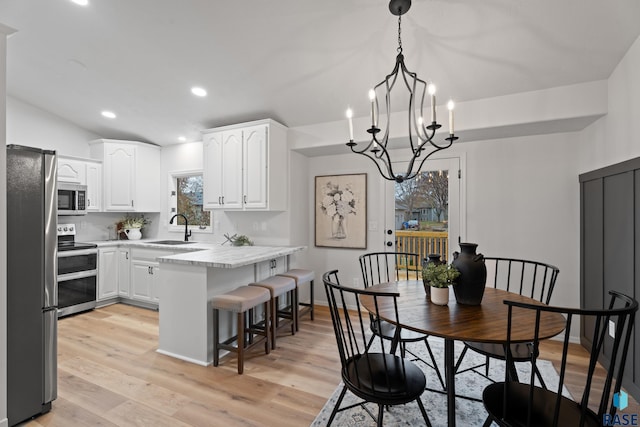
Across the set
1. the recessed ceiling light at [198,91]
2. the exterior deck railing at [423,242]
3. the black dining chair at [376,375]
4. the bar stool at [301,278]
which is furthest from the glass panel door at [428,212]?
the recessed ceiling light at [198,91]

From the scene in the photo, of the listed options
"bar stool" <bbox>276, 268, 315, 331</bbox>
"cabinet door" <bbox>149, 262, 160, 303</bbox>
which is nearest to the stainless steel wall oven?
"cabinet door" <bbox>149, 262, 160, 303</bbox>

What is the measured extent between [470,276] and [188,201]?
448 centimetres

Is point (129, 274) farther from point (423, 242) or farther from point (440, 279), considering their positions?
point (440, 279)

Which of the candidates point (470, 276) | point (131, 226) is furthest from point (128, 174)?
point (470, 276)

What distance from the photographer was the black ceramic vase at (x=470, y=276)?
179 centimetres

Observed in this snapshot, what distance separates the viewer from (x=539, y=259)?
3.31 metres

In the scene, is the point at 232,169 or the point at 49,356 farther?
the point at 232,169

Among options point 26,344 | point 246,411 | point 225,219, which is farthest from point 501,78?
point 26,344

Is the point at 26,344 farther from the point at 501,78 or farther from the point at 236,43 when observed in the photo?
the point at 501,78

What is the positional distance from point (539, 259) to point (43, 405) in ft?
14.5

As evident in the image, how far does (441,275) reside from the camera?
1.81 m

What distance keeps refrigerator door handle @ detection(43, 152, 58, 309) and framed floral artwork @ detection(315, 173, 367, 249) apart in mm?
2914

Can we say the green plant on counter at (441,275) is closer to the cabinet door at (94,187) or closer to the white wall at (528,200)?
the white wall at (528,200)

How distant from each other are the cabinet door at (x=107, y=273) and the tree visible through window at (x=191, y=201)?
108cm
